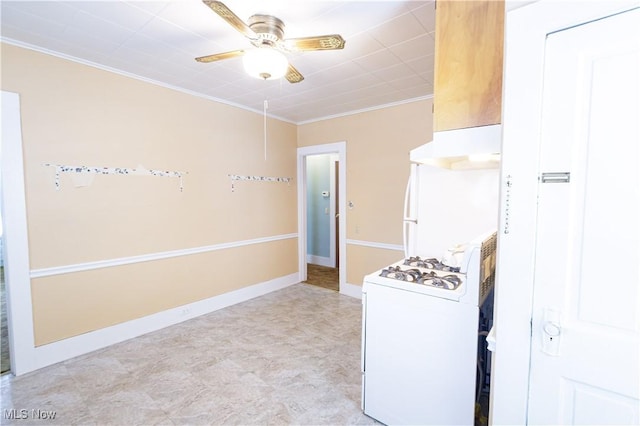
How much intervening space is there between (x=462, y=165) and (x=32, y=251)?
136 inches

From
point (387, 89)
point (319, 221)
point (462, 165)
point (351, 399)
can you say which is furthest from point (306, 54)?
point (319, 221)

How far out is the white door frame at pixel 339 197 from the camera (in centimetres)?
411

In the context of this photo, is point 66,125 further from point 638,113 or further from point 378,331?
point 638,113

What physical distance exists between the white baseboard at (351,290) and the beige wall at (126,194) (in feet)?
4.13

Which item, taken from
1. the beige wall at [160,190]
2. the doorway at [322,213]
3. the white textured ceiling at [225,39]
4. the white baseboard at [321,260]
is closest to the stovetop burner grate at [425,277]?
the white textured ceiling at [225,39]

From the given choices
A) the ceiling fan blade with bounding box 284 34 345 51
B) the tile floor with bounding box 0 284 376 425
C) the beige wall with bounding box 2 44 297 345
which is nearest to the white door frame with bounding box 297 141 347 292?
the beige wall with bounding box 2 44 297 345

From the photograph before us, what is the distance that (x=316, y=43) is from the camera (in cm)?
164

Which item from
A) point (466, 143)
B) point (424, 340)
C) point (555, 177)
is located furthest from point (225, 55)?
point (424, 340)

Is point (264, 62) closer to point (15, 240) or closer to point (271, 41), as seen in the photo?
point (271, 41)

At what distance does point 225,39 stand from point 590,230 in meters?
2.38

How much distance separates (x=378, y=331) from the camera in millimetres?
1733

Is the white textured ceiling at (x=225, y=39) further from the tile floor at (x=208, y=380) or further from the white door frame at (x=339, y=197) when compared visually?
the tile floor at (x=208, y=380)

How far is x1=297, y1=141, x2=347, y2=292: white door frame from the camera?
411 centimetres

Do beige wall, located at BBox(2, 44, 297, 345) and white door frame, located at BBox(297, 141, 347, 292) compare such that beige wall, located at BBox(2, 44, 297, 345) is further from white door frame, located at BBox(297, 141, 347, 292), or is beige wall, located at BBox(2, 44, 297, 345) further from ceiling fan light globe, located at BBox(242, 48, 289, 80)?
ceiling fan light globe, located at BBox(242, 48, 289, 80)
